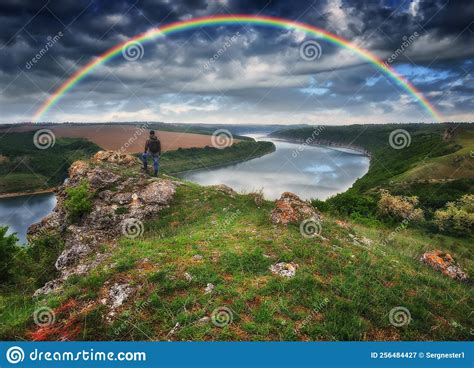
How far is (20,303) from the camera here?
30.0ft

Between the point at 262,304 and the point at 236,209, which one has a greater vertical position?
the point at 236,209

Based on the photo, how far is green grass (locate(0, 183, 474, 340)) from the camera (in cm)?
711

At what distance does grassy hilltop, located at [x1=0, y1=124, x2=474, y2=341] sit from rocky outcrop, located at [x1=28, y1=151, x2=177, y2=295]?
1261 millimetres

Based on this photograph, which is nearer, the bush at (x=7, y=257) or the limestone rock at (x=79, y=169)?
the bush at (x=7, y=257)

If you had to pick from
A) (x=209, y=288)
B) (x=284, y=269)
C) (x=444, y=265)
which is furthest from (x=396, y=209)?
(x=209, y=288)

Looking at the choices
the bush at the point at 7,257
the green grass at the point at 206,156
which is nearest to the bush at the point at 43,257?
the bush at the point at 7,257

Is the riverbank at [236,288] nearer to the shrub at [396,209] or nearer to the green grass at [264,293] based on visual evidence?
the green grass at [264,293]

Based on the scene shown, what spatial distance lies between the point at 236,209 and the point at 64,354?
9959 millimetres

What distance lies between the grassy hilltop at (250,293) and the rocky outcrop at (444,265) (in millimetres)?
488

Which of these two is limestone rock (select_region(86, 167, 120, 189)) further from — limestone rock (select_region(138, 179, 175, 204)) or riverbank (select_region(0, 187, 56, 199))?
riverbank (select_region(0, 187, 56, 199))

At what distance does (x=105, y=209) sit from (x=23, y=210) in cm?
9673

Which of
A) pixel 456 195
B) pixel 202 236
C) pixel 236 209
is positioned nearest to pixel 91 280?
pixel 202 236

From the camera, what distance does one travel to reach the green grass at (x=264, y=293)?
711 cm

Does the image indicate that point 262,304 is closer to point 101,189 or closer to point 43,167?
point 101,189
